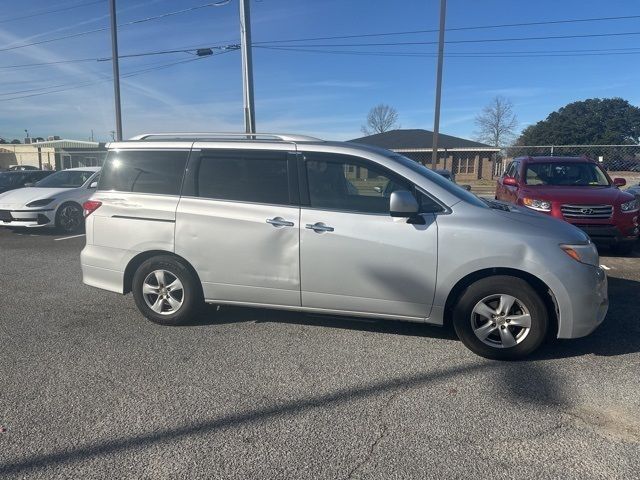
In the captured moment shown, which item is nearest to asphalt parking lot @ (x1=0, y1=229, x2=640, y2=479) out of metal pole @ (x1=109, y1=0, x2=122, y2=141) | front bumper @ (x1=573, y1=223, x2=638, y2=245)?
front bumper @ (x1=573, y1=223, x2=638, y2=245)

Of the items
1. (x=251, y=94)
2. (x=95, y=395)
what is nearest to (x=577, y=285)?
(x=95, y=395)

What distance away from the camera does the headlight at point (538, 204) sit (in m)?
8.19

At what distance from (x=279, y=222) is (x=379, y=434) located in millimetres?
2077

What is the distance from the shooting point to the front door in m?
4.13

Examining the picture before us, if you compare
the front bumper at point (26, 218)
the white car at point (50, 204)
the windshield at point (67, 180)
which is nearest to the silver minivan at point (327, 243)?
the white car at point (50, 204)

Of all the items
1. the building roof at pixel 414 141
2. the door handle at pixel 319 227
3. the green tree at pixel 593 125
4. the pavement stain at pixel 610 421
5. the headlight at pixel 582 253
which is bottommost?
the pavement stain at pixel 610 421

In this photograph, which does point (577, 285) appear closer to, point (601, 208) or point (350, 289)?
point (350, 289)

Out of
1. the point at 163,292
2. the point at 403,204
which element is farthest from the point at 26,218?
the point at 403,204

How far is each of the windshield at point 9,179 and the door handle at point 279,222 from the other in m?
13.5

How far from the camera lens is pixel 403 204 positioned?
4016 mm

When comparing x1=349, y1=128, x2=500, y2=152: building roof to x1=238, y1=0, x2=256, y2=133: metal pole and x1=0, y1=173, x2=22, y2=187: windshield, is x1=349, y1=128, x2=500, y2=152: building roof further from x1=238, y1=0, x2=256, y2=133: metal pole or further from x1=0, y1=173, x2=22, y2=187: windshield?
x1=0, y1=173, x2=22, y2=187: windshield

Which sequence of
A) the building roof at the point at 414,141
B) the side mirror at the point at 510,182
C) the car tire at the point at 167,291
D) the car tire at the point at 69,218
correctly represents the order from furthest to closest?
the building roof at the point at 414,141 < the car tire at the point at 69,218 < the side mirror at the point at 510,182 < the car tire at the point at 167,291

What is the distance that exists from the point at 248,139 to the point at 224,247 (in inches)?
45.5

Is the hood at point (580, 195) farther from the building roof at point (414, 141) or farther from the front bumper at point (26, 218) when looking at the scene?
the building roof at point (414, 141)
